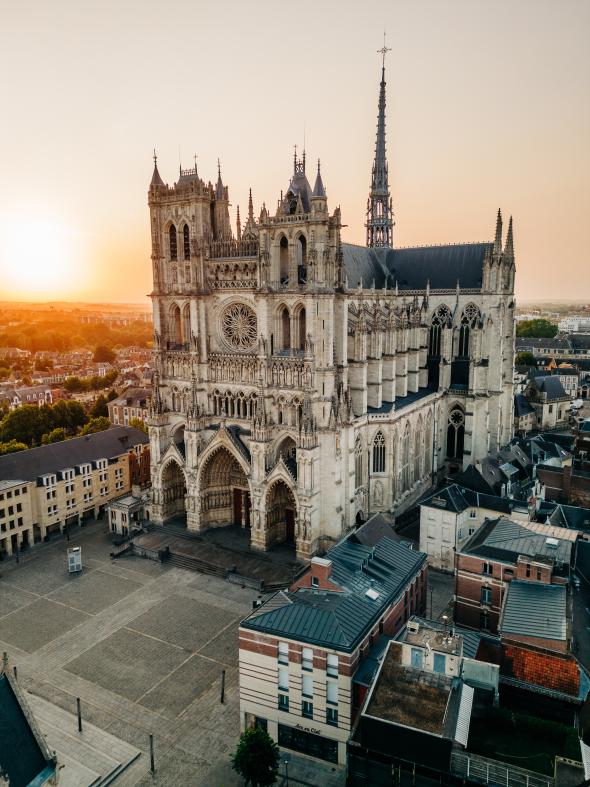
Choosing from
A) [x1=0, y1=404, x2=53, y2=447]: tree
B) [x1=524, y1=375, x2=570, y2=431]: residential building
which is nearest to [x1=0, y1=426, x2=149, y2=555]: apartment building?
[x1=0, y1=404, x2=53, y2=447]: tree

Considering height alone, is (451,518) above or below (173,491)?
above

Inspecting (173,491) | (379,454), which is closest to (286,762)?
(379,454)

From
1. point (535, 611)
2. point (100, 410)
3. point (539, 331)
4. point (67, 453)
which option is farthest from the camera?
point (539, 331)

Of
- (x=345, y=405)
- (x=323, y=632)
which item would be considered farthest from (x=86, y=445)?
(x=323, y=632)

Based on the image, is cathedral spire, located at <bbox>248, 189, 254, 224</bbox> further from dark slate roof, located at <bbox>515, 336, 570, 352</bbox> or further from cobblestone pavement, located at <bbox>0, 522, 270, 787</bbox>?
dark slate roof, located at <bbox>515, 336, 570, 352</bbox>

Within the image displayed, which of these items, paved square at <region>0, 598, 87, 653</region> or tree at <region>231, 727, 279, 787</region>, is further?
paved square at <region>0, 598, 87, 653</region>

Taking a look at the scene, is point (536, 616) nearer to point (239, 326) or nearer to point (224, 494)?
point (224, 494)

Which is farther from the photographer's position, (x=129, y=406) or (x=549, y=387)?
(x=129, y=406)
